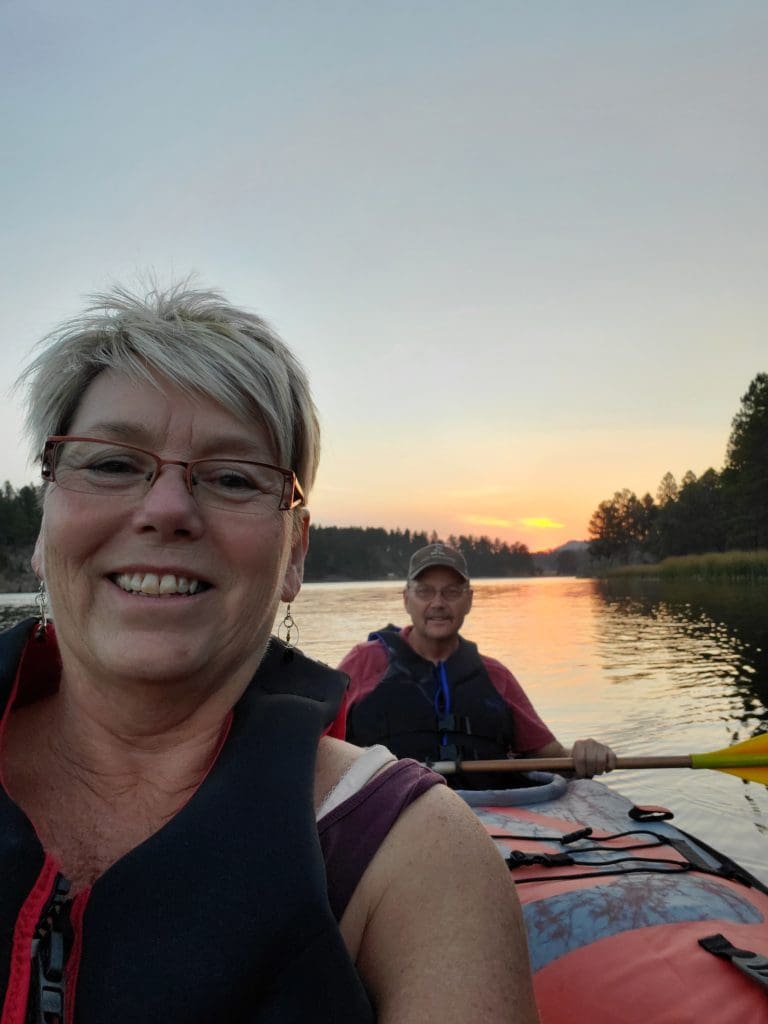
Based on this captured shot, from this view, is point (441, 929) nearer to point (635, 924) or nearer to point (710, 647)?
point (635, 924)

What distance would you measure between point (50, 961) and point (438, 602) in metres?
4.25

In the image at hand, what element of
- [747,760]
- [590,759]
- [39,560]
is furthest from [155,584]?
[747,760]

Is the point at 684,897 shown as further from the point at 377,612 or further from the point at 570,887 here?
the point at 377,612

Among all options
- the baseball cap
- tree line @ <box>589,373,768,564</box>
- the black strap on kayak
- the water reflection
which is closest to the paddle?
the baseball cap

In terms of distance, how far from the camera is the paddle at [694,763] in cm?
457

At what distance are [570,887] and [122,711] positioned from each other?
2.04 meters

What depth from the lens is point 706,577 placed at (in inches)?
1804

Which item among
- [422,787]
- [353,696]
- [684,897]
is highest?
[422,787]

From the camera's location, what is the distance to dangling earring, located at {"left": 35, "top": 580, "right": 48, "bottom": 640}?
148 cm

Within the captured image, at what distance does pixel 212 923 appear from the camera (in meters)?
1.06

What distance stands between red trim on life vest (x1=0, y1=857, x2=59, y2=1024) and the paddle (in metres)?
3.58

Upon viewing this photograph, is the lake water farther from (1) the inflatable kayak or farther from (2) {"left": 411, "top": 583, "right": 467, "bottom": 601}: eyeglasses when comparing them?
(1) the inflatable kayak

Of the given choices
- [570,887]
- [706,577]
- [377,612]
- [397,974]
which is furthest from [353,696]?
[706,577]

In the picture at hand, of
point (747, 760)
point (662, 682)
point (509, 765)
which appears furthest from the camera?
point (662, 682)
